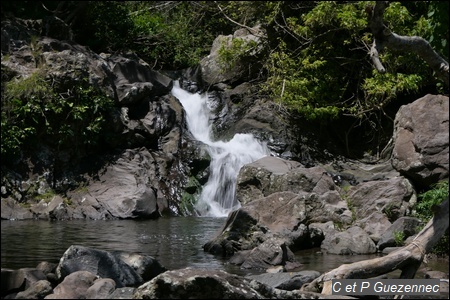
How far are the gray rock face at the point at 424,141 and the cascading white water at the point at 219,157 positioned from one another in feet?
17.5

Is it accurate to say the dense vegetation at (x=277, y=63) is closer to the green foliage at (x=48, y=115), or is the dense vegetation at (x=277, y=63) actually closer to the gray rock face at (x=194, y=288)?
the green foliage at (x=48, y=115)

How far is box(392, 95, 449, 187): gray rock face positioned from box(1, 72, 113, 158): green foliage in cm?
858

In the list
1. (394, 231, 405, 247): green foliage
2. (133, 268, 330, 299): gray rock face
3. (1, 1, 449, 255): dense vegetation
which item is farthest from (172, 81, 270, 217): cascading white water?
(133, 268, 330, 299): gray rock face

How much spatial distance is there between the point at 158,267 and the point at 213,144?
11575 millimetres

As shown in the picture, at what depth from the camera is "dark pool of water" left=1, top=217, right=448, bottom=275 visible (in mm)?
10974

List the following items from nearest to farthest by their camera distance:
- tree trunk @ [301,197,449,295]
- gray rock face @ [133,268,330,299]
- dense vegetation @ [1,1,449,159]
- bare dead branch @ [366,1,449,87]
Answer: gray rock face @ [133,268,330,299] < bare dead branch @ [366,1,449,87] < tree trunk @ [301,197,449,295] < dense vegetation @ [1,1,449,159]

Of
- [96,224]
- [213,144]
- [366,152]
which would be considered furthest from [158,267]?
[366,152]

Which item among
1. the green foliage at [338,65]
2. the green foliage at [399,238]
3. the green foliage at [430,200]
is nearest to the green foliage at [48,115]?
the green foliage at [338,65]

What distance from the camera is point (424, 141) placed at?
49.2 feet

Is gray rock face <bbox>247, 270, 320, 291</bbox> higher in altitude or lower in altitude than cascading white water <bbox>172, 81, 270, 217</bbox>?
lower

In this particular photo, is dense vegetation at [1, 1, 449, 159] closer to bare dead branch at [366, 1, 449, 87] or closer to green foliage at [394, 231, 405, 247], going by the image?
green foliage at [394, 231, 405, 247]

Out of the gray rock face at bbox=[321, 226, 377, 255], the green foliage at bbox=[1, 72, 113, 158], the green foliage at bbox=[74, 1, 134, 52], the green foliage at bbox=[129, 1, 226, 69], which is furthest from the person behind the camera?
the green foliage at bbox=[129, 1, 226, 69]

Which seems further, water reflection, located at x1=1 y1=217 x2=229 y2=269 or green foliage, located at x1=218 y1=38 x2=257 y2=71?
green foliage, located at x1=218 y1=38 x2=257 y2=71

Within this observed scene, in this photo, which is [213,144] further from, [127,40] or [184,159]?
[127,40]
